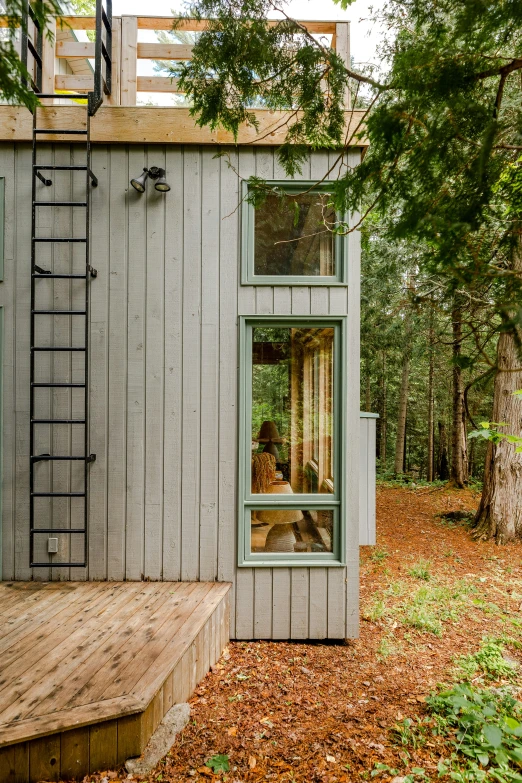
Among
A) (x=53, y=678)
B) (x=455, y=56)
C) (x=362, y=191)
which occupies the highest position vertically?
(x=455, y=56)

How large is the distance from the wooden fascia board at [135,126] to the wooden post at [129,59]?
182 millimetres

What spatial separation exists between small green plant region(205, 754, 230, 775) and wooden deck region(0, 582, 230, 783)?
0.31 meters

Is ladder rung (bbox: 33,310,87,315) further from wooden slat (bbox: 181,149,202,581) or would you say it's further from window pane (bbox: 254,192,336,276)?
window pane (bbox: 254,192,336,276)

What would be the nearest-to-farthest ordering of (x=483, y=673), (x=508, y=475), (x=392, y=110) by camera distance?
(x=392, y=110), (x=483, y=673), (x=508, y=475)

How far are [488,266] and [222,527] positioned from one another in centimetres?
246

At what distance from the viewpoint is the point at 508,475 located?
18.9 ft

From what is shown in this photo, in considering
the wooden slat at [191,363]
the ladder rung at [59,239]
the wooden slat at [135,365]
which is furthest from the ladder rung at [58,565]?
the ladder rung at [59,239]

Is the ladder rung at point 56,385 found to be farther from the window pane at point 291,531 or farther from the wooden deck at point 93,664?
the window pane at point 291,531

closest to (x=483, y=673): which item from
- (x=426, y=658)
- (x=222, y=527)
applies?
(x=426, y=658)

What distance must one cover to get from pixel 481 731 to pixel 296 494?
1.66m

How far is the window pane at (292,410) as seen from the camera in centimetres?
326

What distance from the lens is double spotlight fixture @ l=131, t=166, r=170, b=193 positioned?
3139 mm

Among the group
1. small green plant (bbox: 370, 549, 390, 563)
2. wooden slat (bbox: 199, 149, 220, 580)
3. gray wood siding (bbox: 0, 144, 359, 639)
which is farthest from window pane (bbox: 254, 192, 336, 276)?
small green plant (bbox: 370, 549, 390, 563)

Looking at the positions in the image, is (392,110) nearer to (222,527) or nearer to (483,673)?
(222,527)
